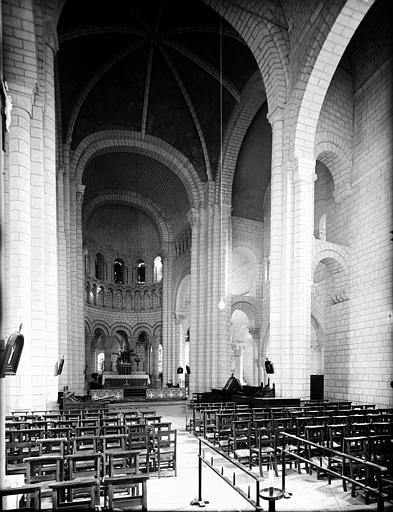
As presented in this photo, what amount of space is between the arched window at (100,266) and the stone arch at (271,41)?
23.8m

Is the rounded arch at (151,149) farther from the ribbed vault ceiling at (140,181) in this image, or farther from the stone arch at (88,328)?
the stone arch at (88,328)

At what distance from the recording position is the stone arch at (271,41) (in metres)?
15.4

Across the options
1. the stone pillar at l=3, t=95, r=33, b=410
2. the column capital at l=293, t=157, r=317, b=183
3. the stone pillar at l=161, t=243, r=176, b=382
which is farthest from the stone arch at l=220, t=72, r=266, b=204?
the stone pillar at l=3, t=95, r=33, b=410

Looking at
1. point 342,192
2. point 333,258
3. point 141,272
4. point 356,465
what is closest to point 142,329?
point 141,272

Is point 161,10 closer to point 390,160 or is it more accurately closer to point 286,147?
point 286,147

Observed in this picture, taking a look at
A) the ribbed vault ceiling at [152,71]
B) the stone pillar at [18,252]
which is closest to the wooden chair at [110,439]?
the stone pillar at [18,252]

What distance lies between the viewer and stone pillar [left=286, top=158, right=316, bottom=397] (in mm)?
13906

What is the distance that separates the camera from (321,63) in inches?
552

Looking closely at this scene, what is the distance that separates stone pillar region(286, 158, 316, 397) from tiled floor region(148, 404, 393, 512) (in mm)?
6149

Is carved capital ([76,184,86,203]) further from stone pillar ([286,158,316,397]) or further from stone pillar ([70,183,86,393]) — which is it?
stone pillar ([286,158,316,397])

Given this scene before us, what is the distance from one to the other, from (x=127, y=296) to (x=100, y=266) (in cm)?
327

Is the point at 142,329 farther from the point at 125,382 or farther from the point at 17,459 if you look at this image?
the point at 17,459

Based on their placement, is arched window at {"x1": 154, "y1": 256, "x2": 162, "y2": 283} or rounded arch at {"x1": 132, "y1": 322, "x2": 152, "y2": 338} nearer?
rounded arch at {"x1": 132, "y1": 322, "x2": 152, "y2": 338}

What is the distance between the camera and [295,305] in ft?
46.5
